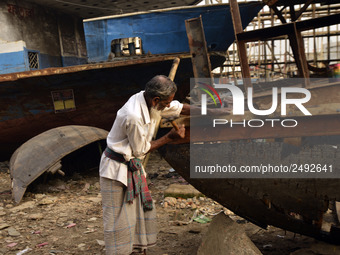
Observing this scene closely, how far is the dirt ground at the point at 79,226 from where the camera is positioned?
3107mm

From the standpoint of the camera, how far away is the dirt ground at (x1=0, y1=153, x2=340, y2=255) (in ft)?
10.2

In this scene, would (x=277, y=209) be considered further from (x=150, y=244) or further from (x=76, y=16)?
(x=76, y=16)

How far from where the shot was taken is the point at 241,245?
2268 mm

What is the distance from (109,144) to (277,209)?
52.6 inches

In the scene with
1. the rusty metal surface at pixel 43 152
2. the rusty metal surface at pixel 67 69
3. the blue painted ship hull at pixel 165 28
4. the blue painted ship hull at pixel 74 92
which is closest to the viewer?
the rusty metal surface at pixel 43 152

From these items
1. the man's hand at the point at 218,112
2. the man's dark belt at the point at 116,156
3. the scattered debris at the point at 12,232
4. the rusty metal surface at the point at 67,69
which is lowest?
the scattered debris at the point at 12,232

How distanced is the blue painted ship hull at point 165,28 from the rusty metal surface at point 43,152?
4.41 meters

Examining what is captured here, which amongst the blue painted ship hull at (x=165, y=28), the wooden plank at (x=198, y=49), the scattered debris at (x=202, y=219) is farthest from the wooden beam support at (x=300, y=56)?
the blue painted ship hull at (x=165, y=28)

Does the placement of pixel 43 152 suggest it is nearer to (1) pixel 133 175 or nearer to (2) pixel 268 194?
(1) pixel 133 175

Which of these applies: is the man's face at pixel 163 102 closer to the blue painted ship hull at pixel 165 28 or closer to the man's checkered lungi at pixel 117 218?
the man's checkered lungi at pixel 117 218

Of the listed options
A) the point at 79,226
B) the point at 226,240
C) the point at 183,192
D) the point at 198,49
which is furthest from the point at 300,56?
the point at 79,226

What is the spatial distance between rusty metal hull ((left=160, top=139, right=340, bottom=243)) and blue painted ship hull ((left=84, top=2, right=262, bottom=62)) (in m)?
6.36

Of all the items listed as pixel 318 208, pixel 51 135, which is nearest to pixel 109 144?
pixel 318 208

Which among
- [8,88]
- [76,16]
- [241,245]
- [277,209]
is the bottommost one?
[241,245]
